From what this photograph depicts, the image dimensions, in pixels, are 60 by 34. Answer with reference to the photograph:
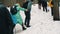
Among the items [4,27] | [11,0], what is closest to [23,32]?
[4,27]

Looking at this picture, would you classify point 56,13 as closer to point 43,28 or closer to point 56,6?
point 56,6

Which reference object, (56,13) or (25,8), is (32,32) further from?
(56,13)

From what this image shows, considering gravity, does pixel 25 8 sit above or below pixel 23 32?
above

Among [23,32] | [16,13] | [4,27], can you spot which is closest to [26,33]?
[23,32]

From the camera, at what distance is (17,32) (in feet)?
37.7

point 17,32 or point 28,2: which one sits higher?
point 28,2

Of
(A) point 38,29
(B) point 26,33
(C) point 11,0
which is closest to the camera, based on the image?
(B) point 26,33

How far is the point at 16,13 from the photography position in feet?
36.4

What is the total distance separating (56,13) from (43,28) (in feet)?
8.38

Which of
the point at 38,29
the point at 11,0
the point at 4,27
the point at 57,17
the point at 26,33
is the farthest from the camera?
the point at 11,0

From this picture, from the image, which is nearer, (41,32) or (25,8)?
(41,32)

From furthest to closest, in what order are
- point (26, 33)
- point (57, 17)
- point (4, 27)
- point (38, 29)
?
point (57, 17), point (38, 29), point (26, 33), point (4, 27)

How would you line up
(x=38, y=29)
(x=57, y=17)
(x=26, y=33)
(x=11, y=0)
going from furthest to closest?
(x=11, y=0) < (x=57, y=17) < (x=38, y=29) < (x=26, y=33)

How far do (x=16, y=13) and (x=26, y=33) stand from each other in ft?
3.35
